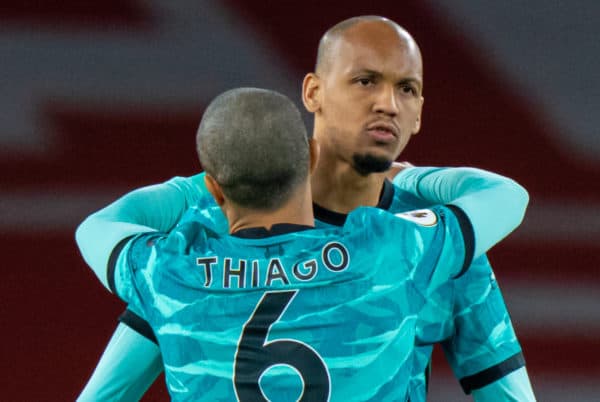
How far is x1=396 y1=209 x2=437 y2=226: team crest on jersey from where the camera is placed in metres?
1.10

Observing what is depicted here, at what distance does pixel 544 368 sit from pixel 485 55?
2.79 feet

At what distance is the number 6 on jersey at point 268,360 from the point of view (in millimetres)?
1028

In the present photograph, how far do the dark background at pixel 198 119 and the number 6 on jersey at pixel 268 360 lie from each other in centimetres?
166

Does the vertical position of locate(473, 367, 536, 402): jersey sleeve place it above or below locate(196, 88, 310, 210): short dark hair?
below

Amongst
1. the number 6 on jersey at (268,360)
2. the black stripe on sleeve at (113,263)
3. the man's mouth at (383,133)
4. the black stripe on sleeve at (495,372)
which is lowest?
the black stripe on sleeve at (495,372)

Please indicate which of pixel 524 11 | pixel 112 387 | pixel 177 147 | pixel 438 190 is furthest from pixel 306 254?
pixel 524 11

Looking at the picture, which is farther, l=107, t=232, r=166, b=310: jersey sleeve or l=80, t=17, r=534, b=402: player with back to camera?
l=80, t=17, r=534, b=402: player with back to camera

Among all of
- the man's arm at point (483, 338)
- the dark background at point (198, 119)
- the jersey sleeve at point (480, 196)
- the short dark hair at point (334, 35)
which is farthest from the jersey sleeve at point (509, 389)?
the dark background at point (198, 119)

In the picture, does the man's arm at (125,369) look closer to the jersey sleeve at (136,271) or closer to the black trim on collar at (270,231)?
the jersey sleeve at (136,271)

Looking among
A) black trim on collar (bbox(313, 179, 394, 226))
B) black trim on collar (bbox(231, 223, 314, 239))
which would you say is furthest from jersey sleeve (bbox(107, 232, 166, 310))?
black trim on collar (bbox(313, 179, 394, 226))

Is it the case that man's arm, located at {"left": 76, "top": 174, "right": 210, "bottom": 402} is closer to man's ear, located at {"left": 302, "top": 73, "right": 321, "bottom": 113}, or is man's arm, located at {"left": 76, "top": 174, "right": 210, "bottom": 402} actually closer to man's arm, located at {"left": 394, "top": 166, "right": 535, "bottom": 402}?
man's ear, located at {"left": 302, "top": 73, "right": 321, "bottom": 113}

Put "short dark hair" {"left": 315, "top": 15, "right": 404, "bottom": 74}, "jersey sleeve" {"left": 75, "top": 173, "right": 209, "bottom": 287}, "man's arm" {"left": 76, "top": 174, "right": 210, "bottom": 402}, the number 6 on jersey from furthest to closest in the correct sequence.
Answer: "short dark hair" {"left": 315, "top": 15, "right": 404, "bottom": 74}, "man's arm" {"left": 76, "top": 174, "right": 210, "bottom": 402}, "jersey sleeve" {"left": 75, "top": 173, "right": 209, "bottom": 287}, the number 6 on jersey

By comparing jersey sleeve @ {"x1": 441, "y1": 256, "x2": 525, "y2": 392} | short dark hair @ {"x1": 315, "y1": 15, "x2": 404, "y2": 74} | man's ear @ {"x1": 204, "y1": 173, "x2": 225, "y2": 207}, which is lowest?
jersey sleeve @ {"x1": 441, "y1": 256, "x2": 525, "y2": 392}

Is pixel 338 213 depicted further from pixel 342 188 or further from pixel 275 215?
pixel 275 215
